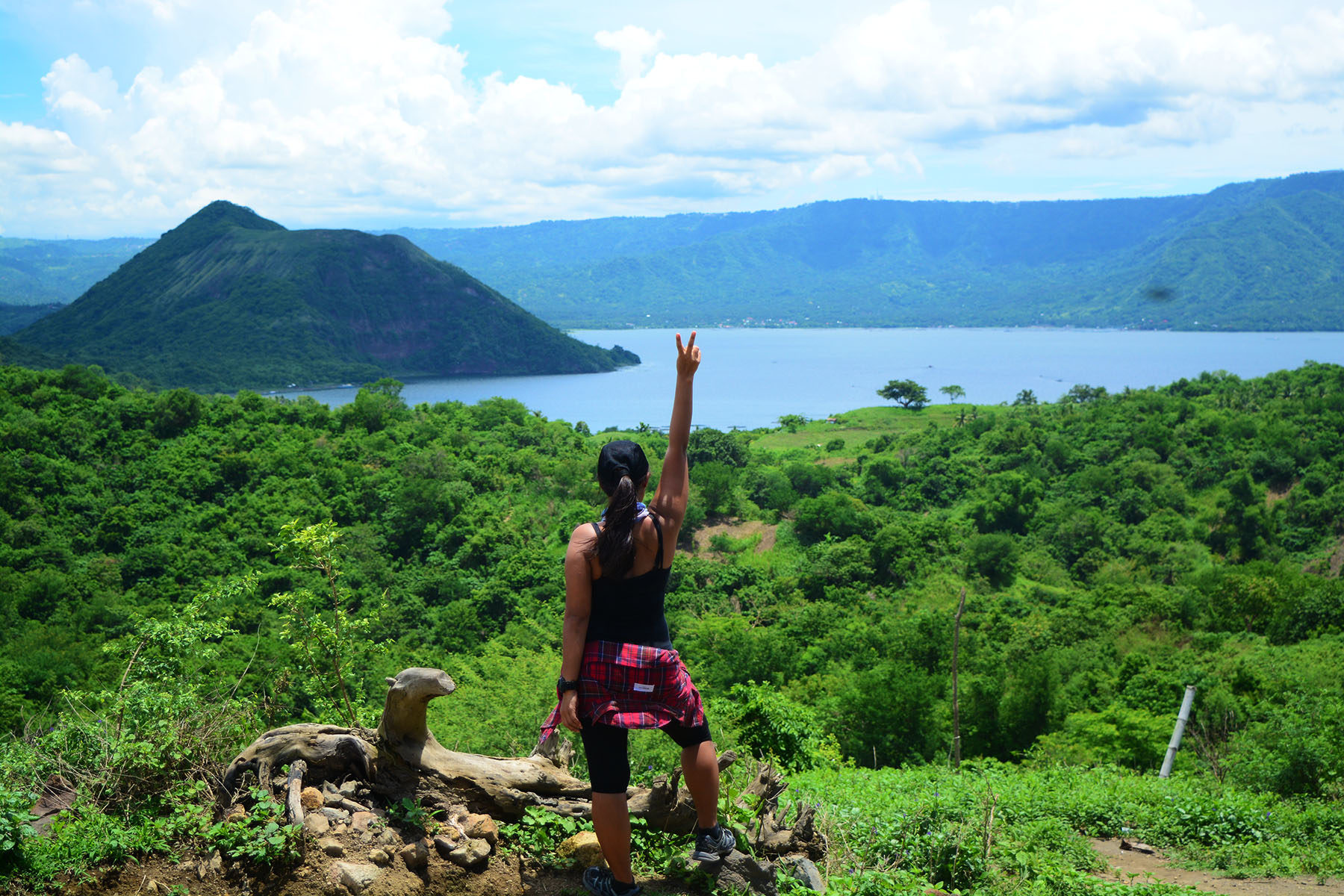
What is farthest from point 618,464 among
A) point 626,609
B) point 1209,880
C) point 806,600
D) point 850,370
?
point 850,370

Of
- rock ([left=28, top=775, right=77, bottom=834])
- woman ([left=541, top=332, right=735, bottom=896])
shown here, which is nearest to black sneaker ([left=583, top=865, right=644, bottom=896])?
woman ([left=541, top=332, right=735, bottom=896])

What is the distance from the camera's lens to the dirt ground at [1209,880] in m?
4.97

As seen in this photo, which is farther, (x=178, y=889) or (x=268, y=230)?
(x=268, y=230)

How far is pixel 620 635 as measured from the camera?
3217 mm

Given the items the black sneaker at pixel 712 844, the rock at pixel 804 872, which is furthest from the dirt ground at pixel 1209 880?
the black sneaker at pixel 712 844

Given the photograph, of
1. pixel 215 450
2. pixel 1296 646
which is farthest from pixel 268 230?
pixel 1296 646

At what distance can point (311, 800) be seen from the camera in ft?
12.6

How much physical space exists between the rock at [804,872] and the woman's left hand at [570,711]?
1.32 metres

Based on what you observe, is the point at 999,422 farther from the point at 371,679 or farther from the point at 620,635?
the point at 620,635

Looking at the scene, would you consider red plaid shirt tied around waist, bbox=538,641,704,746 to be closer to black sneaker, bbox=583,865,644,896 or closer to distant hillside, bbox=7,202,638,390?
black sneaker, bbox=583,865,644,896

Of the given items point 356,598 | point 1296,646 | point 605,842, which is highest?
point 605,842

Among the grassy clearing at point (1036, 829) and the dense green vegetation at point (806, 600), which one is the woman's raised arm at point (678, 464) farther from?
the dense green vegetation at point (806, 600)

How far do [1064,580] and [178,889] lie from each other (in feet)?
122

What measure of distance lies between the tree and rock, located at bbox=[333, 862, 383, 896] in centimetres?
7017
